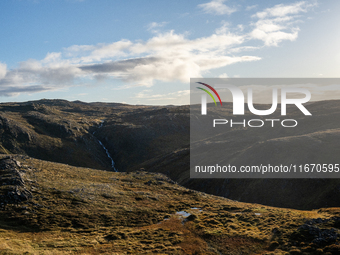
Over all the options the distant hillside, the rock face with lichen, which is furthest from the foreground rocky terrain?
the distant hillside

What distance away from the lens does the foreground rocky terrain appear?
29.8 metres

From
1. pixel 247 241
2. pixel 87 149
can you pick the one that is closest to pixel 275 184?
pixel 247 241

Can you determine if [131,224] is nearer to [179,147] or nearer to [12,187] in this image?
[12,187]

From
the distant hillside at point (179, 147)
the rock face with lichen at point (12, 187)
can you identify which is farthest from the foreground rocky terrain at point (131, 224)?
the distant hillside at point (179, 147)

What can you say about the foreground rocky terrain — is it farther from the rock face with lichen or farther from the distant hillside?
the distant hillside

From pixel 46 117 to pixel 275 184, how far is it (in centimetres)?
15815

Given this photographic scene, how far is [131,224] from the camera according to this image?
1553 inches

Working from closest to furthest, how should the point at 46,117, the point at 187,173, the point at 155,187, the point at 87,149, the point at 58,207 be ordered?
1. the point at 58,207
2. the point at 155,187
3. the point at 187,173
4. the point at 87,149
5. the point at 46,117

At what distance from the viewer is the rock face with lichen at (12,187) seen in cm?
3769

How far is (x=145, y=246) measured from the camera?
1219 inches

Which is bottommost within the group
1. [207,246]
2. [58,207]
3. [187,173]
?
[187,173]

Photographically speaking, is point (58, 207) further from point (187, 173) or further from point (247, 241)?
point (187, 173)

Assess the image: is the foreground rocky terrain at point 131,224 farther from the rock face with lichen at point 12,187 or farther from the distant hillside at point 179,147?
the distant hillside at point 179,147

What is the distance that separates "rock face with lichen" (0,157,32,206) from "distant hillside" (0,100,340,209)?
2384 inches
